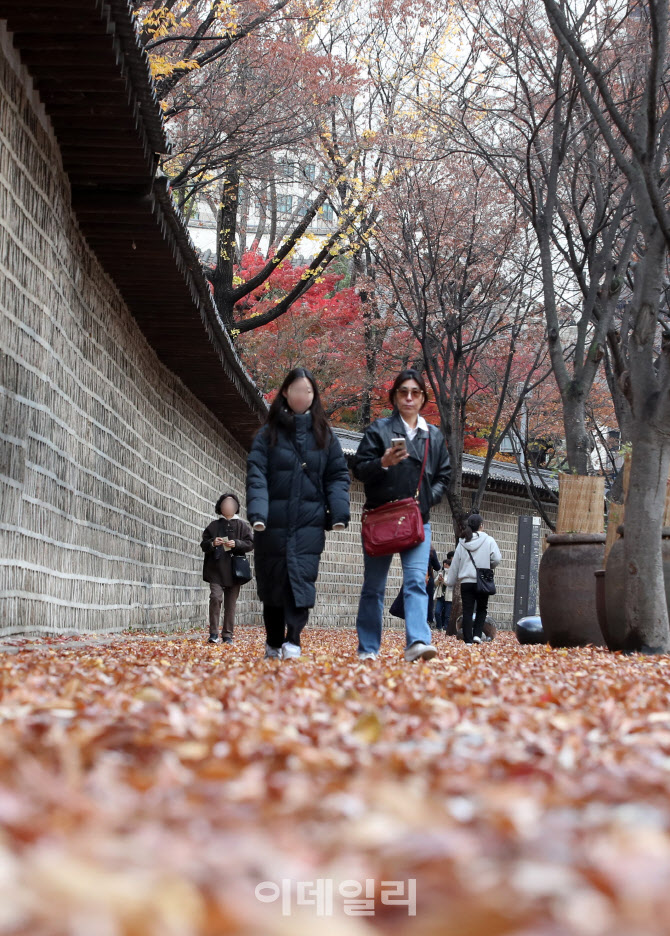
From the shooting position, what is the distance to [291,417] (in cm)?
693

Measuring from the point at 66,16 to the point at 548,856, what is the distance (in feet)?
18.4

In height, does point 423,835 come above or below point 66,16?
below

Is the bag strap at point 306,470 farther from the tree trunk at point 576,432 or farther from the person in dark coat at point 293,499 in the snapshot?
the tree trunk at point 576,432

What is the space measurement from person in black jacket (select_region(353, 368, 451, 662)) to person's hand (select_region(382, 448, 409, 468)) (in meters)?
0.12

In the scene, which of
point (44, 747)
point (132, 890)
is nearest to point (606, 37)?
point (44, 747)

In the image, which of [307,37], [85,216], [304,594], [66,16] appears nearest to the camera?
[66,16]

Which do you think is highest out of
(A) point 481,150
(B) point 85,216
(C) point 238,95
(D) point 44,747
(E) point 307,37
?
(E) point 307,37

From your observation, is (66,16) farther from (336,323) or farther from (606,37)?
(336,323)

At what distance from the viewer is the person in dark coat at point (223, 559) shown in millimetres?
11633

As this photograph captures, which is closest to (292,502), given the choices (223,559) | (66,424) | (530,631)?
(66,424)

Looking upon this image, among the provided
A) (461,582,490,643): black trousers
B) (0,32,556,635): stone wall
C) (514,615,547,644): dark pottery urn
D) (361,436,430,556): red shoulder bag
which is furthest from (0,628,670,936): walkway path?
(514,615,547,644): dark pottery urn

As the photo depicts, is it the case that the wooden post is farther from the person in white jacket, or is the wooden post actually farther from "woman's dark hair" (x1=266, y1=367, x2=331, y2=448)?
"woman's dark hair" (x1=266, y1=367, x2=331, y2=448)

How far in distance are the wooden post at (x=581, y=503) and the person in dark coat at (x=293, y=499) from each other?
18.5ft

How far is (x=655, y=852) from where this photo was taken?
1.59 meters
